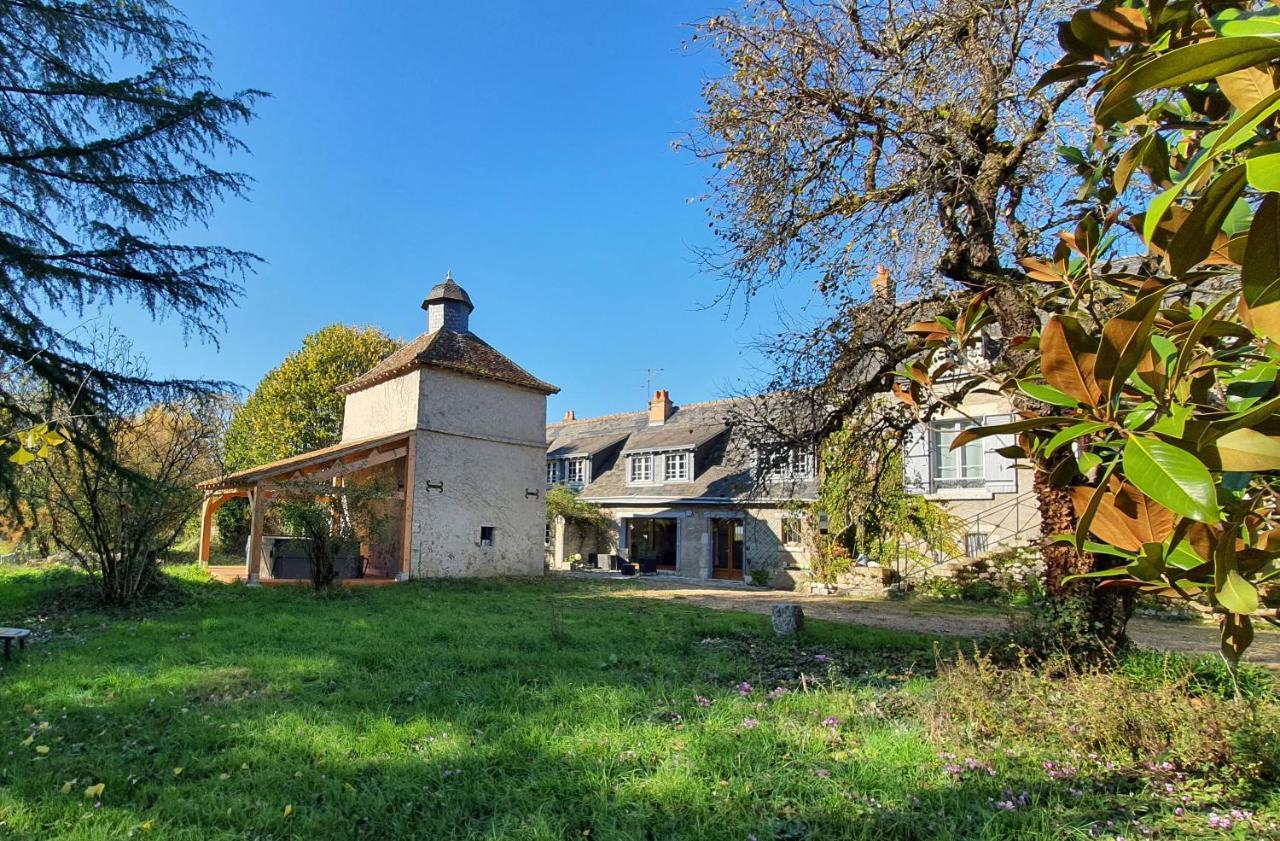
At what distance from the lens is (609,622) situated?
10.4 meters

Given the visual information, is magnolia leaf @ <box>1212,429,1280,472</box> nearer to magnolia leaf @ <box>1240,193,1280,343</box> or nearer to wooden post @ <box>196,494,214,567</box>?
magnolia leaf @ <box>1240,193,1280,343</box>

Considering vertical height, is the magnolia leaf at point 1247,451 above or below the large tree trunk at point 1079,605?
above

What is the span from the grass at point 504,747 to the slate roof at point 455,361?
1186 cm

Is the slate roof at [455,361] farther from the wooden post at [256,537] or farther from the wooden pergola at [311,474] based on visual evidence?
the wooden post at [256,537]

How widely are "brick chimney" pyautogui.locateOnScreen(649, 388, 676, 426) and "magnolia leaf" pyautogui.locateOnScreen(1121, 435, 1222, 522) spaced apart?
29.2 m

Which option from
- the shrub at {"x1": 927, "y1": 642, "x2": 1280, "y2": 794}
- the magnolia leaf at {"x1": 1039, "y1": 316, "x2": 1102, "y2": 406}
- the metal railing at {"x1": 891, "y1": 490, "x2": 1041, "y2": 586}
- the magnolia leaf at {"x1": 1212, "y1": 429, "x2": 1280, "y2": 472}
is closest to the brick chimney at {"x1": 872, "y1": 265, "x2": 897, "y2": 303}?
the shrub at {"x1": 927, "y1": 642, "x2": 1280, "y2": 794}

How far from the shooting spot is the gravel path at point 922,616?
32.7ft

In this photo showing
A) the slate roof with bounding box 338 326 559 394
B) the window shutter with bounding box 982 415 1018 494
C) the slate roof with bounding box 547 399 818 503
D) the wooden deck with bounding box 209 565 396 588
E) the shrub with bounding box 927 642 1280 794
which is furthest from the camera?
the slate roof with bounding box 547 399 818 503

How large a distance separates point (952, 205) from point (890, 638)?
5799mm

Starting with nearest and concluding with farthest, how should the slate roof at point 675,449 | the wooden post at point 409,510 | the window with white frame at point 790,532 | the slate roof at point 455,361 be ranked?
the wooden post at point 409,510 < the slate roof at point 455,361 < the window with white frame at point 790,532 < the slate roof at point 675,449

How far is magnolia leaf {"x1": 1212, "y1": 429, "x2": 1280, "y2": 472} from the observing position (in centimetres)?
101

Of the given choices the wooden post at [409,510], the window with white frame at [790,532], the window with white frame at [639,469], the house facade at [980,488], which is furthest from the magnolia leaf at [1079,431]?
the window with white frame at [639,469]

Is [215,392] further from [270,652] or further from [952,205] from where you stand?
[952,205]

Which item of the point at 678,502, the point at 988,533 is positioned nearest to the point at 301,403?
the point at 678,502
